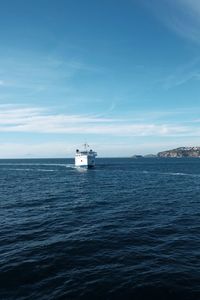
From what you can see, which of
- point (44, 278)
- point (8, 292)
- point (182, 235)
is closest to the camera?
point (8, 292)

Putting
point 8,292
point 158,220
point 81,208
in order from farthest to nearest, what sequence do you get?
1. point 81,208
2. point 158,220
3. point 8,292

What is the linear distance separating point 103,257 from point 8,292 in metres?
9.08

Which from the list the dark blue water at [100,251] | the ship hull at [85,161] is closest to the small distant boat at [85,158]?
the ship hull at [85,161]

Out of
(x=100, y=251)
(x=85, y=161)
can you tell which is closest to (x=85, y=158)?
(x=85, y=161)

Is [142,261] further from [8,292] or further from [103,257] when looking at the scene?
[8,292]

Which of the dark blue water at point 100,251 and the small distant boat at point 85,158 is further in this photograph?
the small distant boat at point 85,158

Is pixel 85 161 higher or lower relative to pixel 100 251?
higher

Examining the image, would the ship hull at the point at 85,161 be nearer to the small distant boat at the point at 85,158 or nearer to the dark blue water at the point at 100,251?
the small distant boat at the point at 85,158

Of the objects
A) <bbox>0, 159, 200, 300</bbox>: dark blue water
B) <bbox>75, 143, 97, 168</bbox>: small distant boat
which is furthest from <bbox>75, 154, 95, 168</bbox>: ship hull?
<bbox>0, 159, 200, 300</bbox>: dark blue water

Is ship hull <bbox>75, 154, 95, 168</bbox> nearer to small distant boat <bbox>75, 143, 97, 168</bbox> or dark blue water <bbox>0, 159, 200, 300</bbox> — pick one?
small distant boat <bbox>75, 143, 97, 168</bbox>

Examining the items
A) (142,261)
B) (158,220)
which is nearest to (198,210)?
(158,220)

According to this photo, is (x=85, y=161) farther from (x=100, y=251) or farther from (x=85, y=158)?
(x=100, y=251)

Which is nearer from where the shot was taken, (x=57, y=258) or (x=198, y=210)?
(x=57, y=258)

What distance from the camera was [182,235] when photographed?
32.5m
